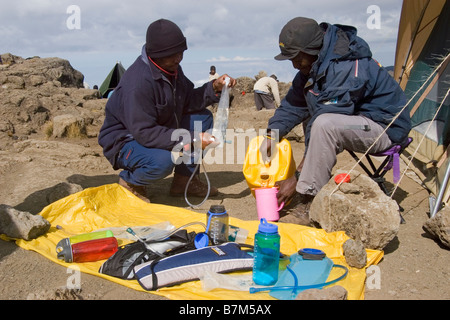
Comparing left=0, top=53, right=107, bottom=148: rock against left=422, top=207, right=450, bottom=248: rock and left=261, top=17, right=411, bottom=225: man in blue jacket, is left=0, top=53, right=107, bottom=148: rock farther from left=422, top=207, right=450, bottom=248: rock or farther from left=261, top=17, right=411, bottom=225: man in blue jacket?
left=422, top=207, right=450, bottom=248: rock

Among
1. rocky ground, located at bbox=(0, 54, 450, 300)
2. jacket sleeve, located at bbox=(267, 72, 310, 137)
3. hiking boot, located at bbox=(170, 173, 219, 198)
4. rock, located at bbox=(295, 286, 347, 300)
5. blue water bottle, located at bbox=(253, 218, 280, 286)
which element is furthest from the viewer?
hiking boot, located at bbox=(170, 173, 219, 198)

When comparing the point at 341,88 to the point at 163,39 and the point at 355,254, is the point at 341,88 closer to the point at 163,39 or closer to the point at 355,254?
the point at 355,254

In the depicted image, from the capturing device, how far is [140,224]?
3684 mm

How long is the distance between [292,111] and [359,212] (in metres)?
1.42

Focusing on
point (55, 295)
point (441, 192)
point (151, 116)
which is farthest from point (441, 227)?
point (55, 295)

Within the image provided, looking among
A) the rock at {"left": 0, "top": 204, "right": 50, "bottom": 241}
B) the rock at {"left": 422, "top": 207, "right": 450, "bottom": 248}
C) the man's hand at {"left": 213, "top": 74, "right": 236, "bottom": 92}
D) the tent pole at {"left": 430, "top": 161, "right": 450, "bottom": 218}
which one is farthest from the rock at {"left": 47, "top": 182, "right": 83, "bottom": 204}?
the tent pole at {"left": 430, "top": 161, "right": 450, "bottom": 218}

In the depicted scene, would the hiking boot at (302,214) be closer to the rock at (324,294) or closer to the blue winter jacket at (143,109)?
the blue winter jacket at (143,109)

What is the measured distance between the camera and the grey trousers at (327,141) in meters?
3.56

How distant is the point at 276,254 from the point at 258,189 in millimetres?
1241

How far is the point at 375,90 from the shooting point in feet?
12.3

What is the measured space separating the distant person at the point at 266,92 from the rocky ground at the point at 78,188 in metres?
1.65

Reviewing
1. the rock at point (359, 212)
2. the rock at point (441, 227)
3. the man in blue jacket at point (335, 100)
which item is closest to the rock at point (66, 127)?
the man in blue jacket at point (335, 100)

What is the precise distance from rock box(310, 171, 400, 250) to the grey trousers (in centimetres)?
15

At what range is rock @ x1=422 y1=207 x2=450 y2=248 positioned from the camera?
3152 mm
